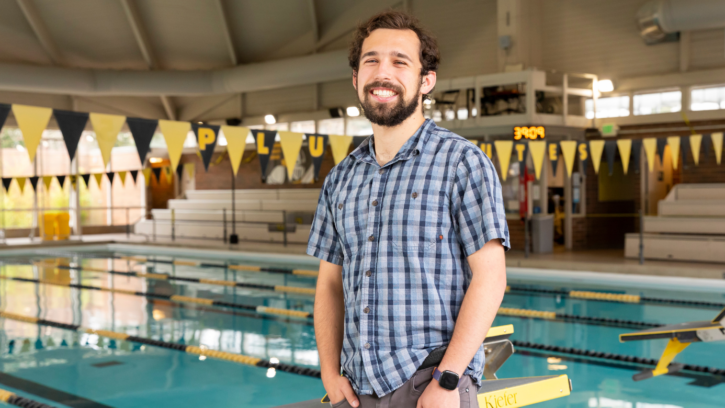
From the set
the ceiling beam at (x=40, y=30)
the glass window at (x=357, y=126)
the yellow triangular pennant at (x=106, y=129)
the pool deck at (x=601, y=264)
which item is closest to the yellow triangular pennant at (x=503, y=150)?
the pool deck at (x=601, y=264)

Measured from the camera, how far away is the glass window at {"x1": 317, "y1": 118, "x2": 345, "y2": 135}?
15.6 m

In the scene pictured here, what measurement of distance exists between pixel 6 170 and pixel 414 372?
18.9 meters

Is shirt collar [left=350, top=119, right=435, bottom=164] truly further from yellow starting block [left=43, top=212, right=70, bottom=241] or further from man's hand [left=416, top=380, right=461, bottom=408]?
yellow starting block [left=43, top=212, right=70, bottom=241]

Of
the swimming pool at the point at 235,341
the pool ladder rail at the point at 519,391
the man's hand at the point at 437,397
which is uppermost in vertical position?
the man's hand at the point at 437,397

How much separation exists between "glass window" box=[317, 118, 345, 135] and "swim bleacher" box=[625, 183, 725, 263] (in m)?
7.60

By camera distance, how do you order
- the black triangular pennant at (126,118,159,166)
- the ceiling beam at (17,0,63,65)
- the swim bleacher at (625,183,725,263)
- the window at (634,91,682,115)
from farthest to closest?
1. the ceiling beam at (17,0,63,65)
2. the window at (634,91,682,115)
3. the swim bleacher at (625,183,725,263)
4. the black triangular pennant at (126,118,159,166)

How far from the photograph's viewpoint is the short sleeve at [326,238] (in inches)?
63.2

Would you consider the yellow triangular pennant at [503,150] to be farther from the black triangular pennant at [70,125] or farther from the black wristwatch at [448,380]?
the black wristwatch at [448,380]

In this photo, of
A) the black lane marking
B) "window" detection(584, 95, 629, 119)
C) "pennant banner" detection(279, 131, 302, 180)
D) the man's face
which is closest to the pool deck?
"window" detection(584, 95, 629, 119)

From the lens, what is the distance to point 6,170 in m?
17.3

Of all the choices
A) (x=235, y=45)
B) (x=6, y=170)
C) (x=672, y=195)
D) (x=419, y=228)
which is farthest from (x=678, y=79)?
(x=6, y=170)

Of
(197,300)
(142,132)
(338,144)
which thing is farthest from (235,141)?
(197,300)

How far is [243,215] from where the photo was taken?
16594 millimetres

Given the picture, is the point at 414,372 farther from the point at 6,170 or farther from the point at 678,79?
the point at 6,170
